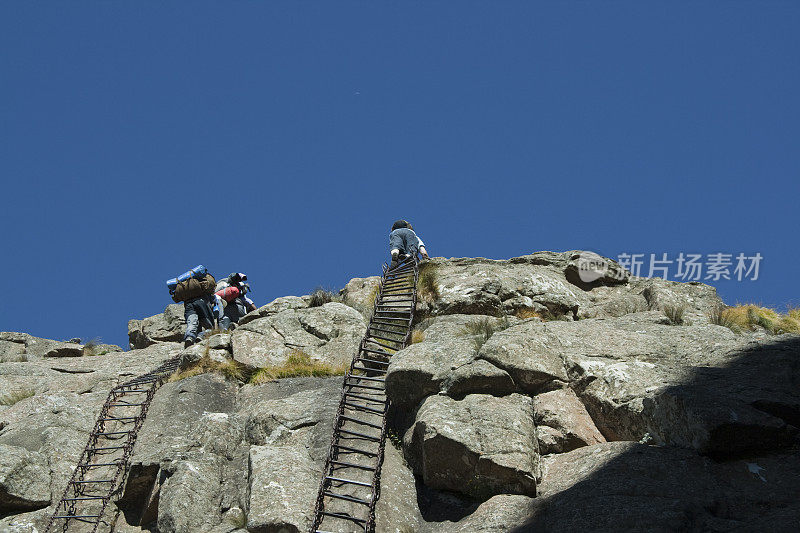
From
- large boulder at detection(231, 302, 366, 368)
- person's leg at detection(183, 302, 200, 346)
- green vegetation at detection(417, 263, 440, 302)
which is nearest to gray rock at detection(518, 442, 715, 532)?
green vegetation at detection(417, 263, 440, 302)

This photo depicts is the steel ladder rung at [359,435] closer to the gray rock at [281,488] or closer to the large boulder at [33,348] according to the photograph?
the gray rock at [281,488]

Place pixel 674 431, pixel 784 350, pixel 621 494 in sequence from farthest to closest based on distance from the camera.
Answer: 1. pixel 784 350
2. pixel 674 431
3. pixel 621 494

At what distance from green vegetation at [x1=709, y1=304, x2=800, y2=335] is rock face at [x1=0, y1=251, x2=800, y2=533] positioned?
52 cm

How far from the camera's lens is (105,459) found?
12039 millimetres

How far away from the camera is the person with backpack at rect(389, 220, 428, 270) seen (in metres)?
16.6

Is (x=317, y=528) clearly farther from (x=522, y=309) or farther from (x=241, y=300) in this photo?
(x=241, y=300)

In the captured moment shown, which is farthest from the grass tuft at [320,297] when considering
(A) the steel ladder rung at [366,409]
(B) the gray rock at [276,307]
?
(A) the steel ladder rung at [366,409]

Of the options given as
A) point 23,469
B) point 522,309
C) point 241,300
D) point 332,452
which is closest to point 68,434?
point 23,469

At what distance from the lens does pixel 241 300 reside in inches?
786

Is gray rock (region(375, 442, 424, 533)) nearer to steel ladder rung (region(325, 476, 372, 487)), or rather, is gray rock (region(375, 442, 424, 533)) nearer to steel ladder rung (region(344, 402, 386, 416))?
steel ladder rung (region(325, 476, 372, 487))

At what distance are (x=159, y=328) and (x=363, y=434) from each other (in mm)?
15236

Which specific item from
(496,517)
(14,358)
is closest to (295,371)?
(496,517)

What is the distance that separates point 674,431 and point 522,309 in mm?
6236

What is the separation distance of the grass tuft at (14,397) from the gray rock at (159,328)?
7.36 metres
